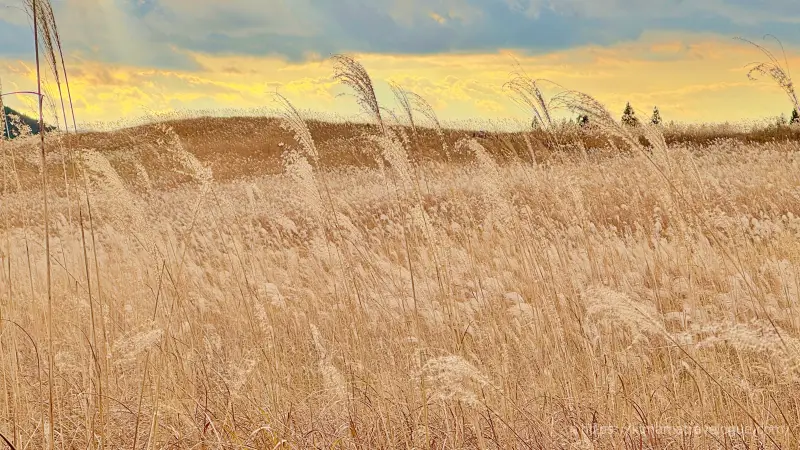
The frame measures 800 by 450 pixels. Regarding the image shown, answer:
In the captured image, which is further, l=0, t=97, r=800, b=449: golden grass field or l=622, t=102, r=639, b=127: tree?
l=622, t=102, r=639, b=127: tree

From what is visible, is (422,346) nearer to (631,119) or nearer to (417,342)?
(417,342)

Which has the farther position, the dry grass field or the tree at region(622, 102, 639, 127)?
the tree at region(622, 102, 639, 127)

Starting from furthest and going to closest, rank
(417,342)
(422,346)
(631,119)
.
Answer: (631,119) → (422,346) → (417,342)

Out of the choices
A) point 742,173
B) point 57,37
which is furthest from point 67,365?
point 742,173

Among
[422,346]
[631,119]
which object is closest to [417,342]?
[422,346]

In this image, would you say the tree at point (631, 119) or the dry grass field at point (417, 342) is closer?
the dry grass field at point (417, 342)

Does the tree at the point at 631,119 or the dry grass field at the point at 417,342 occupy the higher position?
the tree at the point at 631,119

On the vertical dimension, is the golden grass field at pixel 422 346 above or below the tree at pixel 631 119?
below

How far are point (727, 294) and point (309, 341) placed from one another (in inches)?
100

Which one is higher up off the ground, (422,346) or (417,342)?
(417,342)

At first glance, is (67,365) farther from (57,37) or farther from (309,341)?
(57,37)

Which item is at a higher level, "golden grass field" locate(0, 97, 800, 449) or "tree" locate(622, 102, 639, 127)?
"tree" locate(622, 102, 639, 127)

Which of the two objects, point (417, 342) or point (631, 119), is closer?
point (417, 342)

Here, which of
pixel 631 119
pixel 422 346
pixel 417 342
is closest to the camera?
pixel 417 342
